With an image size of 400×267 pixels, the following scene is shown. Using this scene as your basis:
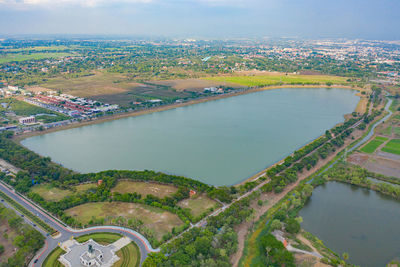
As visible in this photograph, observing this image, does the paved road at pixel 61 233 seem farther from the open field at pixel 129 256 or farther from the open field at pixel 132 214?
the open field at pixel 132 214

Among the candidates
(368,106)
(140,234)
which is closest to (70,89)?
(140,234)

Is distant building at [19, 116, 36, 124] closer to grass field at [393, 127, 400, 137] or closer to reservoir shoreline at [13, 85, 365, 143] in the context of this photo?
reservoir shoreline at [13, 85, 365, 143]

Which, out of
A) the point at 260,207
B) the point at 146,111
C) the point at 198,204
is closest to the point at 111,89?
the point at 146,111

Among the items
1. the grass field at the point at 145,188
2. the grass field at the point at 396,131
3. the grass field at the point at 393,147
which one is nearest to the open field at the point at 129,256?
the grass field at the point at 145,188

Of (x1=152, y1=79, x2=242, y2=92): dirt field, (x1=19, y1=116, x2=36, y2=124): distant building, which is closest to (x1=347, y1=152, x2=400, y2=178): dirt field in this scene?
(x1=152, y1=79, x2=242, y2=92): dirt field

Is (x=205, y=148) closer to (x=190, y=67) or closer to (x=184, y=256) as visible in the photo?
(x=184, y=256)
